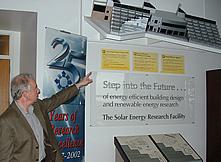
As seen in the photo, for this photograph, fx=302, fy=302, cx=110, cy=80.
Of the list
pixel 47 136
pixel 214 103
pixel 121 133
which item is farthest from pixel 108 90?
pixel 214 103

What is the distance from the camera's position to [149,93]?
3.41 meters

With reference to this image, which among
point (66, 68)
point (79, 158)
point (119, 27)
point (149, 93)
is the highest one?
point (119, 27)

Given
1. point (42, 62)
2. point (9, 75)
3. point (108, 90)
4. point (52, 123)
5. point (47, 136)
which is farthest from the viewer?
point (9, 75)

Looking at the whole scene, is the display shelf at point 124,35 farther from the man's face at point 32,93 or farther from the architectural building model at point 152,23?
the man's face at point 32,93

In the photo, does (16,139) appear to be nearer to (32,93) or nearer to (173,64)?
(32,93)

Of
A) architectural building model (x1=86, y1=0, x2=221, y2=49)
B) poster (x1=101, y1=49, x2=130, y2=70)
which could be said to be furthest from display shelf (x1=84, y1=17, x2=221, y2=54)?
poster (x1=101, y1=49, x2=130, y2=70)

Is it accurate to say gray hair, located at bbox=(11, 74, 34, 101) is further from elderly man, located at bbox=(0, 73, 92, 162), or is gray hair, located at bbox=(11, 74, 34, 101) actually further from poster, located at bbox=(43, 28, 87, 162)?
Result: poster, located at bbox=(43, 28, 87, 162)

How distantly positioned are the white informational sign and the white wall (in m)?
0.08

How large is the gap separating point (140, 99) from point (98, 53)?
69cm

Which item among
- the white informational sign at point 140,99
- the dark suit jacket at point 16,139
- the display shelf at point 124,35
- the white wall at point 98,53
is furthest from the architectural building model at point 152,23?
the dark suit jacket at point 16,139

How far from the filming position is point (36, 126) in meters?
2.35

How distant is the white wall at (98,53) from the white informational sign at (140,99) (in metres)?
0.08

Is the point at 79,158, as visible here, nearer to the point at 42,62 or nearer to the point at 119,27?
the point at 42,62

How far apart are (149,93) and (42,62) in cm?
123
